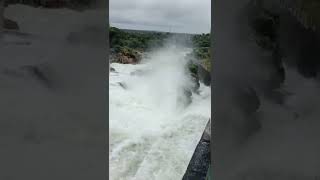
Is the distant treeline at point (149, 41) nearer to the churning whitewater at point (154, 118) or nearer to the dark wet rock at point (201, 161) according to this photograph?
the churning whitewater at point (154, 118)

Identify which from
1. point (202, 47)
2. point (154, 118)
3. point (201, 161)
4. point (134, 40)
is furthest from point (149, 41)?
point (201, 161)

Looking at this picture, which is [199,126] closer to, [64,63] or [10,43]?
[64,63]

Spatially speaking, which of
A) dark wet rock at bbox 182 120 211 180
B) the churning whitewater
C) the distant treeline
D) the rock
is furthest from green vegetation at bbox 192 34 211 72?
the rock

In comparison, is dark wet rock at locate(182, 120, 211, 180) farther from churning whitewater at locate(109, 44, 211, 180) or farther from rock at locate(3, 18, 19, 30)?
rock at locate(3, 18, 19, 30)

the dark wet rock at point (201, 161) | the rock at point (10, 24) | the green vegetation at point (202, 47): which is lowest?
the dark wet rock at point (201, 161)

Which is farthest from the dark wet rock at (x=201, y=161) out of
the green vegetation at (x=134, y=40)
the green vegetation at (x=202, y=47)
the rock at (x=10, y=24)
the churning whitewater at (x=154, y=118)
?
the rock at (x=10, y=24)

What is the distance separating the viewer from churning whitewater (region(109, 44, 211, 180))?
3.38m

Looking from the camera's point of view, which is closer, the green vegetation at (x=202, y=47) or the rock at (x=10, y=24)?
the rock at (x=10, y=24)

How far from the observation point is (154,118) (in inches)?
147

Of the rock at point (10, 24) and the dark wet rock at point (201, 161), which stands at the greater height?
the rock at point (10, 24)

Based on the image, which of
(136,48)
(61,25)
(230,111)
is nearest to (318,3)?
(230,111)

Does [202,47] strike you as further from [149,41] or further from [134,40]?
[134,40]

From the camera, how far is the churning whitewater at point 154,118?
338cm

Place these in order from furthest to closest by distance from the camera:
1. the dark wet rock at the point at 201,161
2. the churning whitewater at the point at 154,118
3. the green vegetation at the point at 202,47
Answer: the churning whitewater at the point at 154,118 → the green vegetation at the point at 202,47 → the dark wet rock at the point at 201,161
